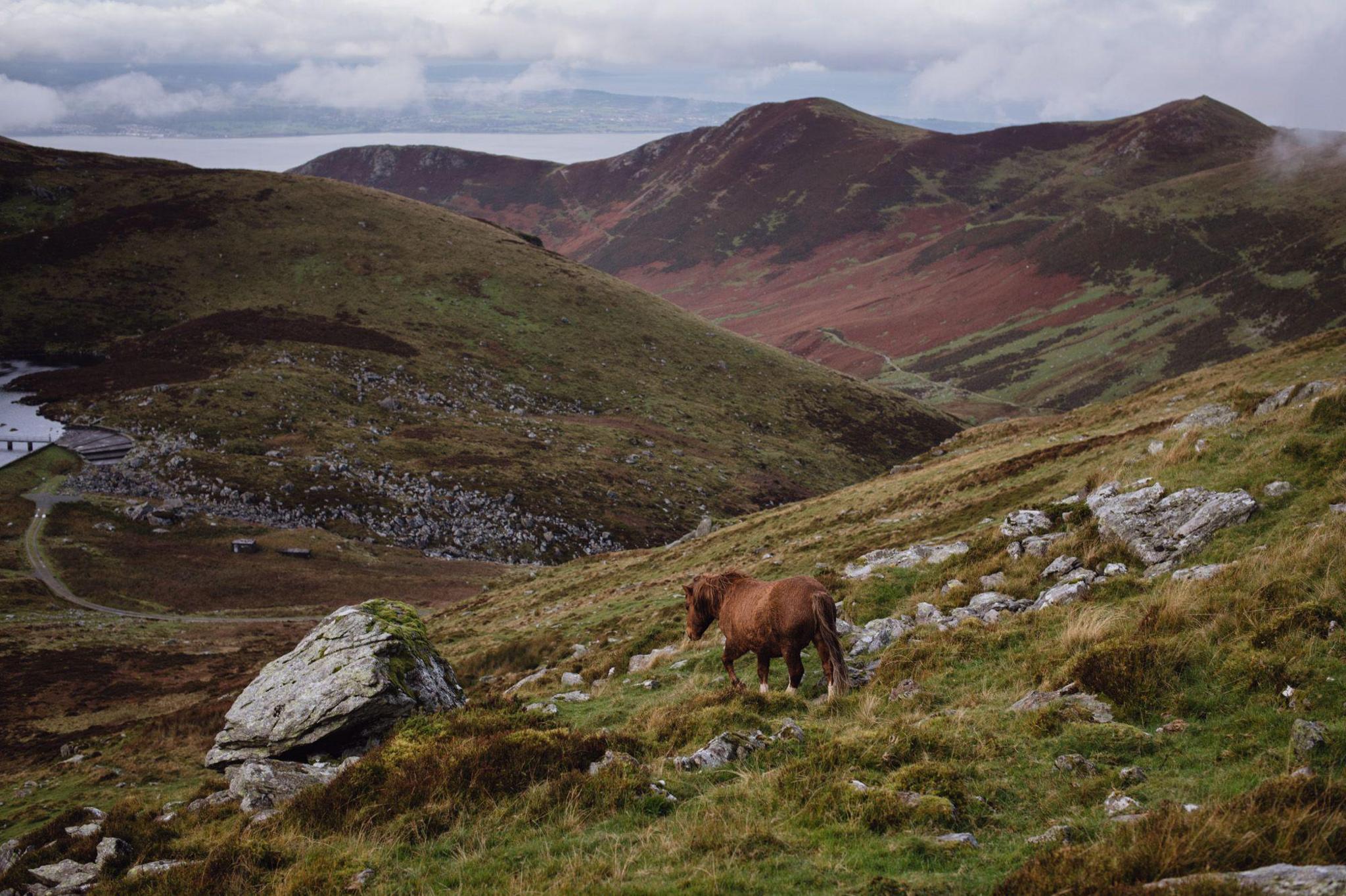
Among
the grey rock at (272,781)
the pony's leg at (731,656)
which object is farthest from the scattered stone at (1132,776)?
the grey rock at (272,781)

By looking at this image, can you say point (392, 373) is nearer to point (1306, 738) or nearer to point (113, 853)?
point (113, 853)

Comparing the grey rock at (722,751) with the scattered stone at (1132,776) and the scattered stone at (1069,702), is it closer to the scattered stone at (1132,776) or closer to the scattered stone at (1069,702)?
the scattered stone at (1069,702)

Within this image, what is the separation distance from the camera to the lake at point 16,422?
57.1 m

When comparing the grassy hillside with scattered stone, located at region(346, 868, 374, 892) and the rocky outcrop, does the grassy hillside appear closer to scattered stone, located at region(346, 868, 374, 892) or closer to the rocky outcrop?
the rocky outcrop

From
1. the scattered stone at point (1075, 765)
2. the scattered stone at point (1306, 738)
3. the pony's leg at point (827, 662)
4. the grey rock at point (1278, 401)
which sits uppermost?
the grey rock at point (1278, 401)

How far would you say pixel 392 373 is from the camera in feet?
245

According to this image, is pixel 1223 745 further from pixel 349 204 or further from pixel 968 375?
pixel 968 375

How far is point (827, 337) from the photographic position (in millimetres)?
176000

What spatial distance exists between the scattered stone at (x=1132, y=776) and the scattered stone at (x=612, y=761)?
552 centimetres

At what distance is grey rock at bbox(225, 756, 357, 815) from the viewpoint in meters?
10.5

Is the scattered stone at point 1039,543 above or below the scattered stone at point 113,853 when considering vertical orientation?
above

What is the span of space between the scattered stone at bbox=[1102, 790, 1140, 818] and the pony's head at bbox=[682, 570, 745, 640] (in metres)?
7.89

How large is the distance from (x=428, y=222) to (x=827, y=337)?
9910 cm

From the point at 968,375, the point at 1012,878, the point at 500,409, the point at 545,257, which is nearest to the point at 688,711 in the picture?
the point at 1012,878
